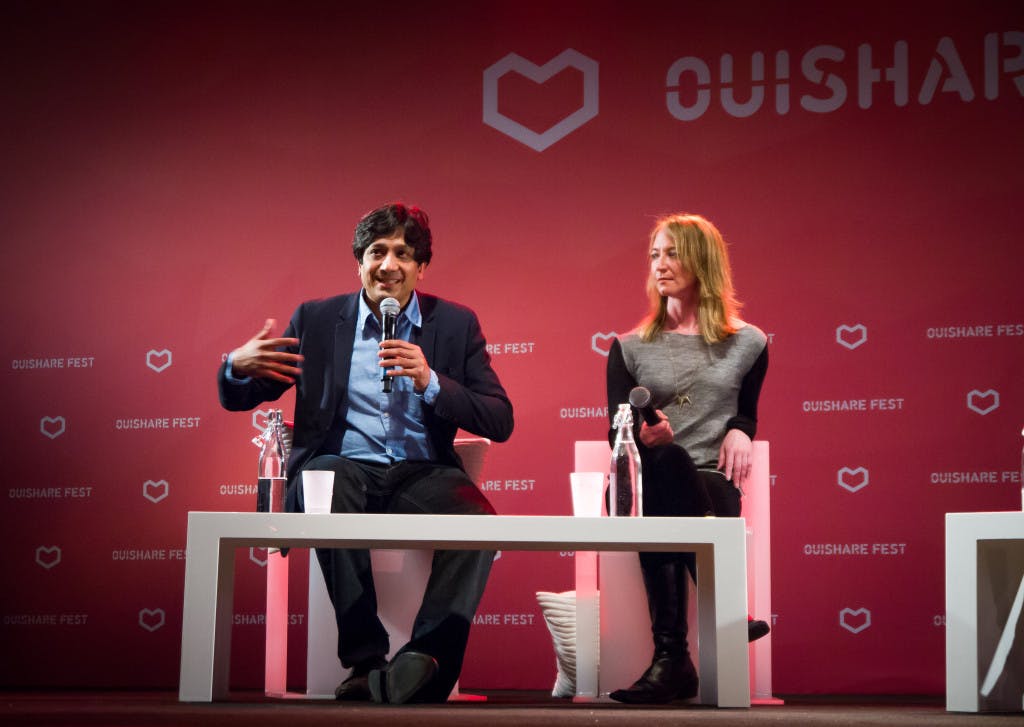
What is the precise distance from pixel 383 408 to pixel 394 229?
473 millimetres

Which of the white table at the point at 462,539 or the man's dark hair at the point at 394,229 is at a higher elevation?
the man's dark hair at the point at 394,229

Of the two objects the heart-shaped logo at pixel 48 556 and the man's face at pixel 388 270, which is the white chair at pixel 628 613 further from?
the heart-shaped logo at pixel 48 556

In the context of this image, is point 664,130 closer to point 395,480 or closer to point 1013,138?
point 1013,138

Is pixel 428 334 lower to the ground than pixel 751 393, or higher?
higher

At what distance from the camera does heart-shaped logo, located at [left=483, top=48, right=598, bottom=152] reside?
4.39 metres

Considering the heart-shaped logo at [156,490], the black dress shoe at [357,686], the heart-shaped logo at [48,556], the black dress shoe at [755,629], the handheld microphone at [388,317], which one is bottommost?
the black dress shoe at [357,686]

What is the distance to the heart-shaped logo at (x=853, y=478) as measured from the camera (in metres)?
4.05

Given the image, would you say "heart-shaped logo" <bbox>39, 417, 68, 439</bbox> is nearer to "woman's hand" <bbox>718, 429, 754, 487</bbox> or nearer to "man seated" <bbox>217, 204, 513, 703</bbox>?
"man seated" <bbox>217, 204, 513, 703</bbox>

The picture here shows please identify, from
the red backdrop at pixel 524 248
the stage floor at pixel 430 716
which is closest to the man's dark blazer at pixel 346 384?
the stage floor at pixel 430 716

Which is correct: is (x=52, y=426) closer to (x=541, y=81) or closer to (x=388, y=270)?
(x=388, y=270)

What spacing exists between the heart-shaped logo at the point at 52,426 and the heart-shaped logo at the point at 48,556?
0.39 meters

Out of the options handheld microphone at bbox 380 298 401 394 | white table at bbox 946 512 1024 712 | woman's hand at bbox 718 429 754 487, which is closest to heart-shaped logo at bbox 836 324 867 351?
woman's hand at bbox 718 429 754 487

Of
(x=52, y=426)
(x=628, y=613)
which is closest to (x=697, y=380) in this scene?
(x=628, y=613)

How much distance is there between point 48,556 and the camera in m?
4.43
